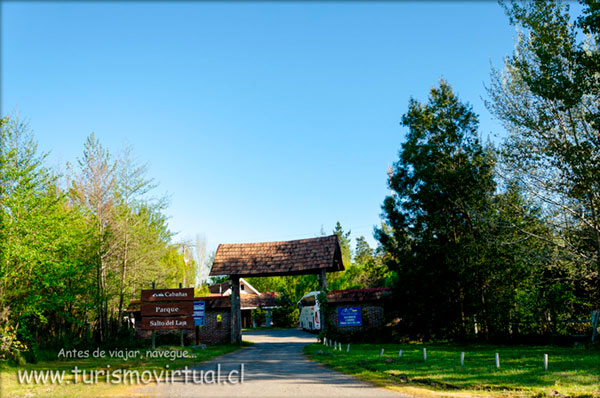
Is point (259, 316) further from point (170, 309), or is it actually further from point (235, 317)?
point (170, 309)

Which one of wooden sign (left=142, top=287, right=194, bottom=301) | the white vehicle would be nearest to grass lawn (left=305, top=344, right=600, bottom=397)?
wooden sign (left=142, top=287, right=194, bottom=301)

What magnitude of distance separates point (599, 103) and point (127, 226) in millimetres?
22872

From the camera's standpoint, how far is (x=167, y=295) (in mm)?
20141

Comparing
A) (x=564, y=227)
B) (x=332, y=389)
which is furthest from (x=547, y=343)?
(x=332, y=389)

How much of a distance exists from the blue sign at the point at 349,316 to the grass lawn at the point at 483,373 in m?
8.17

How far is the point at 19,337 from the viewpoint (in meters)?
18.0

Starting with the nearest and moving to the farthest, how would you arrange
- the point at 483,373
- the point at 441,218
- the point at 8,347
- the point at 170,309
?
the point at 483,373 → the point at 8,347 → the point at 170,309 → the point at 441,218

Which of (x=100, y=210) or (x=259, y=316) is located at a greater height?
(x=100, y=210)

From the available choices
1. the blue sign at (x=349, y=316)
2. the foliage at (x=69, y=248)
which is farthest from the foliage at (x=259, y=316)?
the blue sign at (x=349, y=316)

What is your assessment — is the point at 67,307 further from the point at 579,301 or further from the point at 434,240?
the point at 579,301

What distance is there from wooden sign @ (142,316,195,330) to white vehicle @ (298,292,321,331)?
16126 mm

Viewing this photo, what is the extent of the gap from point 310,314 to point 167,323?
66.6 feet

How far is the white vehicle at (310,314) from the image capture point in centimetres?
3553

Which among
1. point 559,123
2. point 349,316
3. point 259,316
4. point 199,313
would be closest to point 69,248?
point 199,313
